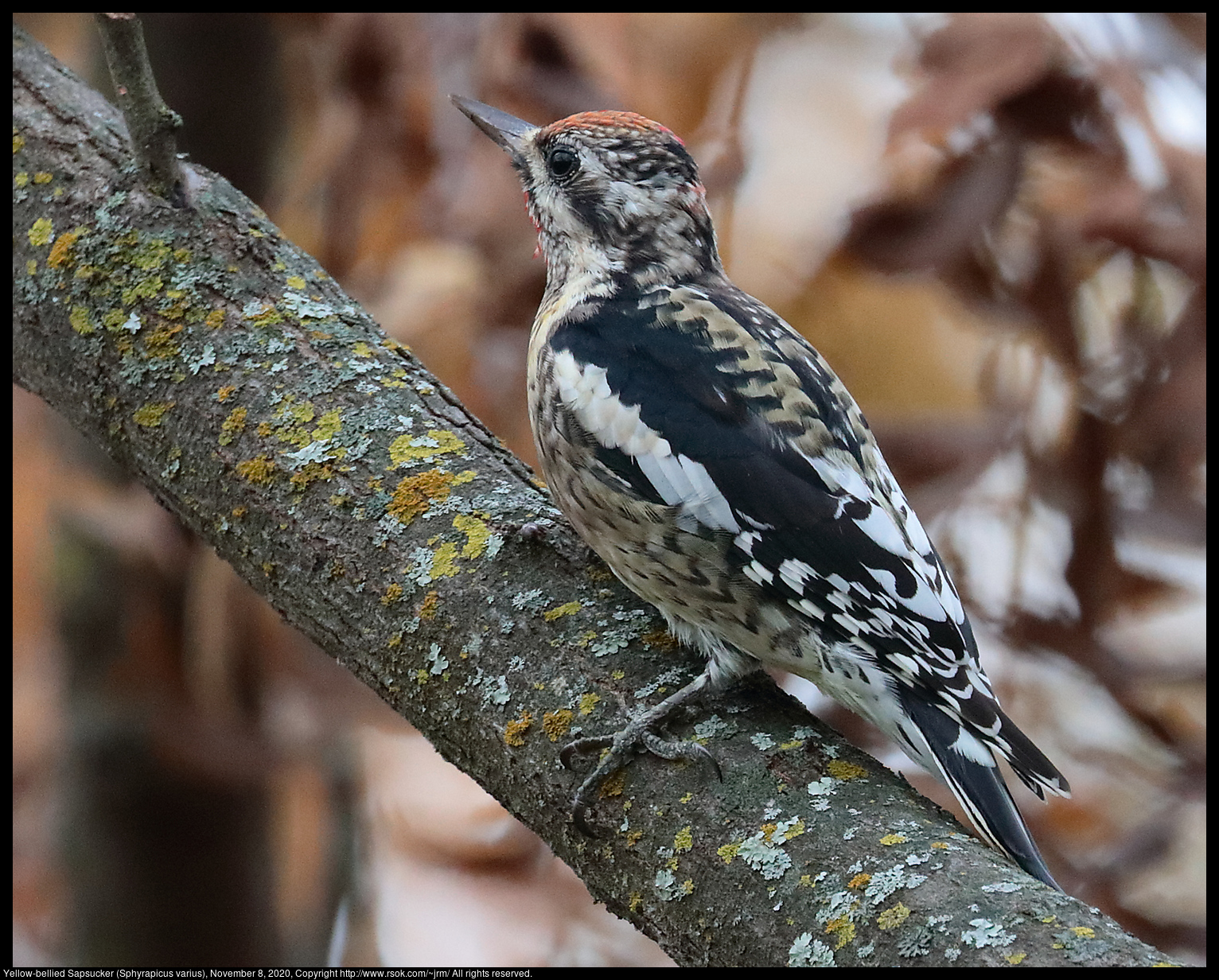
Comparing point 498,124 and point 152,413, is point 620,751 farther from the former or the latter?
point 498,124

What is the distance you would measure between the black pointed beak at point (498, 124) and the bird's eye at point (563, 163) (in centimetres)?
7

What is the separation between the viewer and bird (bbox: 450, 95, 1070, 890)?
165 cm

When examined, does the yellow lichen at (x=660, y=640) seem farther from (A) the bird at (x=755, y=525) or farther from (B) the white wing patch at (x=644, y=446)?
(B) the white wing patch at (x=644, y=446)

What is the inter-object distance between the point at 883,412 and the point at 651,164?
89 cm

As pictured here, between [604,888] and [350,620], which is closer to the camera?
[604,888]

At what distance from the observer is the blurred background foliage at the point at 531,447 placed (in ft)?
7.06

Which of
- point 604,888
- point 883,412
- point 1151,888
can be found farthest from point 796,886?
point 1151,888

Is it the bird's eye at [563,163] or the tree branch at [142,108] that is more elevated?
the tree branch at [142,108]

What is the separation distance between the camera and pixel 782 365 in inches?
79.0

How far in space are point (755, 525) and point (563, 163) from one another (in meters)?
1.01

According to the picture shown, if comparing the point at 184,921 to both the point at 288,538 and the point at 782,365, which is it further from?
the point at 782,365

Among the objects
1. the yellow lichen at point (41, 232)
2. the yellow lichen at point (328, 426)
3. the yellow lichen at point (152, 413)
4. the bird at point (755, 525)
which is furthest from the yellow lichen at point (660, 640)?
the yellow lichen at point (41, 232)

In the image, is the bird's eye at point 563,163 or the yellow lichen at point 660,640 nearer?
the yellow lichen at point 660,640

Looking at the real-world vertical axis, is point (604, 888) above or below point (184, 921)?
above
